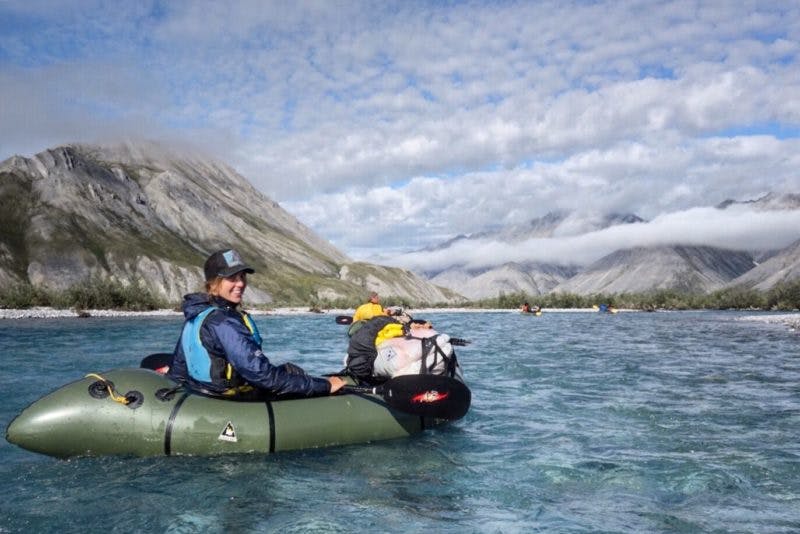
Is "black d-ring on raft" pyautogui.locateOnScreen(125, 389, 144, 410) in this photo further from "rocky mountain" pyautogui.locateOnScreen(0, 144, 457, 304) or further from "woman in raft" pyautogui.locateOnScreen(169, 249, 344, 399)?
"rocky mountain" pyautogui.locateOnScreen(0, 144, 457, 304)

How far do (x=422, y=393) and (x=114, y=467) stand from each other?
445 centimetres

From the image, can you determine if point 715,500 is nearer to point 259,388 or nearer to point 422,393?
point 422,393

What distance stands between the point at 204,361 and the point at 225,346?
61 centimetres

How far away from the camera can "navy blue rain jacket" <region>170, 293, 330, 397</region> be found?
8188 mm

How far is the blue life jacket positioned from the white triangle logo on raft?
62 cm

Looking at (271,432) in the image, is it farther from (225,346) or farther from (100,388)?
(100,388)

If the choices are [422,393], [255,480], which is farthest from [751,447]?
[255,480]

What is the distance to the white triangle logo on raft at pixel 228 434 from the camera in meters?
8.30

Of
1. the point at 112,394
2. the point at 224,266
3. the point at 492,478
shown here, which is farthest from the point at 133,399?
the point at 492,478

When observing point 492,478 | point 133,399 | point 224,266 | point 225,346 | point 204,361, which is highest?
point 224,266

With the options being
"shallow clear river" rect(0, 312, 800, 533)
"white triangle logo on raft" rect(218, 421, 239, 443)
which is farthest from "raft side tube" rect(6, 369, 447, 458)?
"shallow clear river" rect(0, 312, 800, 533)

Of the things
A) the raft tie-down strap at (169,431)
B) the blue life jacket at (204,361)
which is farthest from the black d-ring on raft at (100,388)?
the blue life jacket at (204,361)

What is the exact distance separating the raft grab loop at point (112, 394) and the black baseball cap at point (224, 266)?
6.06 ft

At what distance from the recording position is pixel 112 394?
8.16 m
